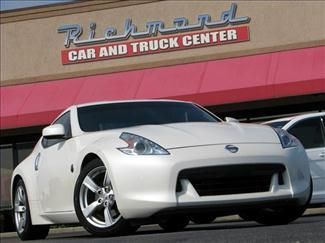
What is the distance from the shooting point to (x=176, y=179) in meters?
6.32

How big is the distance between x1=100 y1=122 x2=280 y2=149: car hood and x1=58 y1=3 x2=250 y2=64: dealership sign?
1268cm

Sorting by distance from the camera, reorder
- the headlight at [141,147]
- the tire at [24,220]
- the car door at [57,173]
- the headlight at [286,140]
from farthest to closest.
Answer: the tire at [24,220], the car door at [57,173], the headlight at [286,140], the headlight at [141,147]

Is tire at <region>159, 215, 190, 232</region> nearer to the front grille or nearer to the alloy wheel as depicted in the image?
the alloy wheel

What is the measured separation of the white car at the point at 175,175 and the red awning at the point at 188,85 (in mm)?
10402

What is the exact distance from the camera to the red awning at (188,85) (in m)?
17.5

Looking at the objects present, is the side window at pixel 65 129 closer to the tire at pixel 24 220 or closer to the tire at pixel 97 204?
the tire at pixel 24 220

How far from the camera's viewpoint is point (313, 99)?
60.2 ft

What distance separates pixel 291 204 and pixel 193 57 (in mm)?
12990

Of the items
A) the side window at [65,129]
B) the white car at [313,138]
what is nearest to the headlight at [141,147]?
the side window at [65,129]

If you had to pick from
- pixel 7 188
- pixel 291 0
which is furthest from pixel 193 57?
pixel 7 188

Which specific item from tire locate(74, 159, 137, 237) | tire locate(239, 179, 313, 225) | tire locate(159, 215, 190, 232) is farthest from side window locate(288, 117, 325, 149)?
tire locate(74, 159, 137, 237)

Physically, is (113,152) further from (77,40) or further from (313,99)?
(77,40)

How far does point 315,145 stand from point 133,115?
4419mm

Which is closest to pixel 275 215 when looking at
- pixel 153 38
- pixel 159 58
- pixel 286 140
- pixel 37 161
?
pixel 286 140
